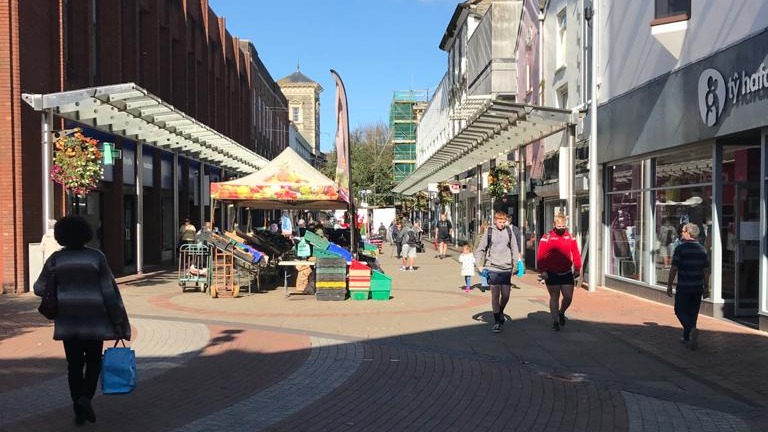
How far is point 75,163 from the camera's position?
42.3 feet

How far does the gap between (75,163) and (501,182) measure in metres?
13.3

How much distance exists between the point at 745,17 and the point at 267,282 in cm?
1060

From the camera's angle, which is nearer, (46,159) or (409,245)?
(46,159)

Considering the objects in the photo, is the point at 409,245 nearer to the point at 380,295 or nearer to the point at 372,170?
the point at 380,295

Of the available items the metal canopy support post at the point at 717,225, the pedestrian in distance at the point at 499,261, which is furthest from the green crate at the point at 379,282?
the metal canopy support post at the point at 717,225

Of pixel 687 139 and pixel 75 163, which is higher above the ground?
pixel 687 139

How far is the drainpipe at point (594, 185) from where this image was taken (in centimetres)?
1474

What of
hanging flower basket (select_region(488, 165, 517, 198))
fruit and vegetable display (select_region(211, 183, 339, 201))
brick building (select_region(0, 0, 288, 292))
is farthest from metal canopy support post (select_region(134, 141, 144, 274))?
hanging flower basket (select_region(488, 165, 517, 198))

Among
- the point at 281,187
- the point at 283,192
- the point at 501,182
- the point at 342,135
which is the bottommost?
the point at 283,192

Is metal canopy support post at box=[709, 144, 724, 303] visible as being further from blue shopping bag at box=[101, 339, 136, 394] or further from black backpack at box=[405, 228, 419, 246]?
black backpack at box=[405, 228, 419, 246]

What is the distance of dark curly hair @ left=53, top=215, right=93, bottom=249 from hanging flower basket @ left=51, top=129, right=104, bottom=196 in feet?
28.1

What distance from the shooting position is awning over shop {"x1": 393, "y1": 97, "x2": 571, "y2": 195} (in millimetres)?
16016

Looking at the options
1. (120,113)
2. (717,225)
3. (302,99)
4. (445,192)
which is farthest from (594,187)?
(302,99)

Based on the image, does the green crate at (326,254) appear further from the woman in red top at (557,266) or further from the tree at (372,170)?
the tree at (372,170)
